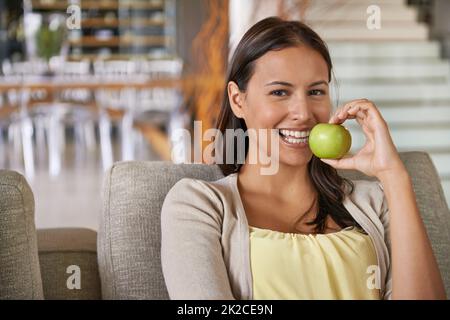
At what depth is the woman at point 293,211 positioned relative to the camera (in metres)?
1.10

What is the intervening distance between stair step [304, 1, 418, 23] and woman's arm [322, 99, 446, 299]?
11.9 ft

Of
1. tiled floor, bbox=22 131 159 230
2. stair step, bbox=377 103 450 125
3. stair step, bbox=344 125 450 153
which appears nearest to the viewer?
tiled floor, bbox=22 131 159 230

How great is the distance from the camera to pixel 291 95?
1.20 meters

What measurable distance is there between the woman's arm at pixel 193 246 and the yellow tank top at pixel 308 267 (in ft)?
0.20

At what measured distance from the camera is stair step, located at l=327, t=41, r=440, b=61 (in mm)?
4727

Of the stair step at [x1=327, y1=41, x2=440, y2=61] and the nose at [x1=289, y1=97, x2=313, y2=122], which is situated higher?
the stair step at [x1=327, y1=41, x2=440, y2=61]

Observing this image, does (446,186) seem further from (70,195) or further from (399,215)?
(399,215)

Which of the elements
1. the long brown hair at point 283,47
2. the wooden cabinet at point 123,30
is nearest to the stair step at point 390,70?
the long brown hair at point 283,47

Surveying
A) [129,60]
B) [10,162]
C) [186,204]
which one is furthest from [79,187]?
[129,60]

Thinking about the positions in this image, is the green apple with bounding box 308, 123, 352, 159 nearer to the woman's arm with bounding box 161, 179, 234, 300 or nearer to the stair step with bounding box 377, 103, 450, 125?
the woman's arm with bounding box 161, 179, 234, 300

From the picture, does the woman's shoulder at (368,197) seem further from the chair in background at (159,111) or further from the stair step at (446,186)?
the chair in background at (159,111)

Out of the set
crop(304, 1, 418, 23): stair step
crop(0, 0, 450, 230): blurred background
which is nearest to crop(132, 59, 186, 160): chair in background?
crop(0, 0, 450, 230): blurred background

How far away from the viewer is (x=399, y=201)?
1.12m
